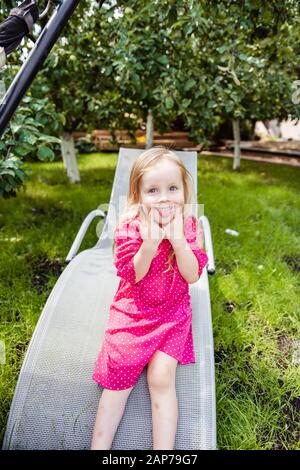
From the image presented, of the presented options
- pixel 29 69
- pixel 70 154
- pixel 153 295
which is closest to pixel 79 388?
pixel 153 295

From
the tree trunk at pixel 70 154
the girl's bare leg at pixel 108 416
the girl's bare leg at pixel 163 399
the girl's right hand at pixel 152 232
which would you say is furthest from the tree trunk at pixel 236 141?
the girl's bare leg at pixel 108 416

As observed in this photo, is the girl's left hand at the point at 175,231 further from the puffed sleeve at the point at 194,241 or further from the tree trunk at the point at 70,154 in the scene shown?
the tree trunk at the point at 70,154

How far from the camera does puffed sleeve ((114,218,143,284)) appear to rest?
1498 mm

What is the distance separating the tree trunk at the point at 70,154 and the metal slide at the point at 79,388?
12.6 ft

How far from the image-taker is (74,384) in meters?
1.44

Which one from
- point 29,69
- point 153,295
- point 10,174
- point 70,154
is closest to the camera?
point 29,69

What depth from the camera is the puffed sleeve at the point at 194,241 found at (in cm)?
154

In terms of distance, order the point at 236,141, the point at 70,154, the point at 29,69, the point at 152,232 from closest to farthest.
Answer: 1. the point at 29,69
2. the point at 152,232
3. the point at 70,154
4. the point at 236,141

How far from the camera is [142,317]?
4.88 feet

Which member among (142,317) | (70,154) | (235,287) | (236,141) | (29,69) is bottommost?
(236,141)

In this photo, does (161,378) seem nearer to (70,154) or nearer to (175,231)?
(175,231)

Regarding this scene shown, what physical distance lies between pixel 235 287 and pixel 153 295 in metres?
1.24

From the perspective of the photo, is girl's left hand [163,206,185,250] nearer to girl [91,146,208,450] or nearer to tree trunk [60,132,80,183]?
girl [91,146,208,450]

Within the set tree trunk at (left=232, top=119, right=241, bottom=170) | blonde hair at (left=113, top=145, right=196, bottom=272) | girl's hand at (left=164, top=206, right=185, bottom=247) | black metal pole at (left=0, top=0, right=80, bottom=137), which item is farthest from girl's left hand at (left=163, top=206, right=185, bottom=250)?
tree trunk at (left=232, top=119, right=241, bottom=170)
